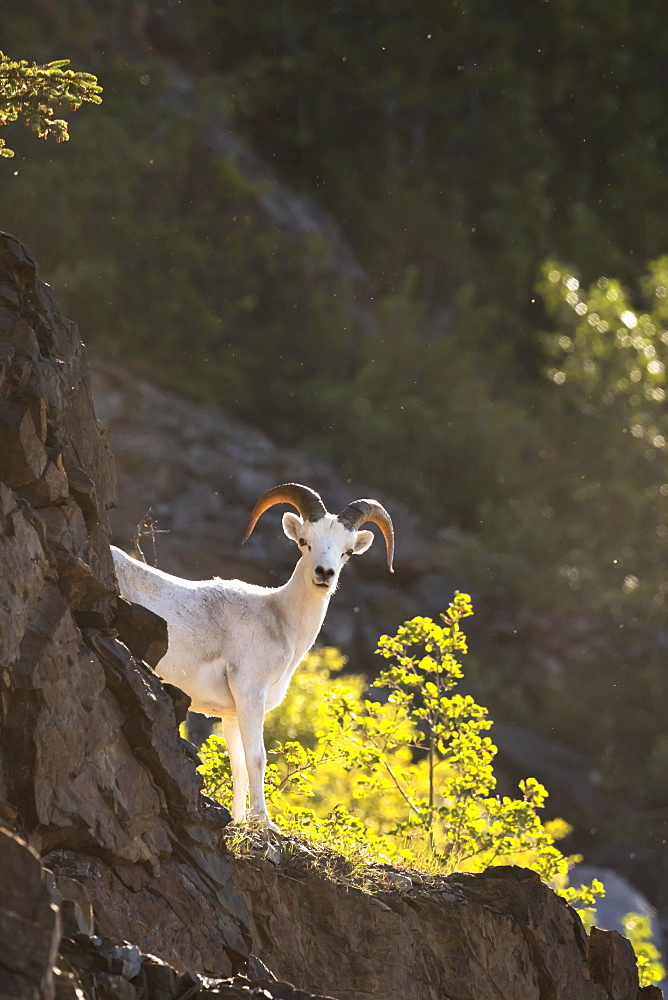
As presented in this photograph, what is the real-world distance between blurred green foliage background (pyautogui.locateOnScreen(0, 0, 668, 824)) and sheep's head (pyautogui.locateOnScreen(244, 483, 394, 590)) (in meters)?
24.2

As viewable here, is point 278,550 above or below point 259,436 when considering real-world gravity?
below

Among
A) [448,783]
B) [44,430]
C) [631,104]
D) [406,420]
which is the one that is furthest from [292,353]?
[44,430]

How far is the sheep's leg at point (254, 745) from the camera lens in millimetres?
8398

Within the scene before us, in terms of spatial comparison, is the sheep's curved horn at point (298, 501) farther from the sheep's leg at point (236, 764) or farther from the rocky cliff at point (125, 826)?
the rocky cliff at point (125, 826)

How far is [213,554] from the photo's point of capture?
3050 centimetres

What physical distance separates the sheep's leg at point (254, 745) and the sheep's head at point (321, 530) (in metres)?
0.81

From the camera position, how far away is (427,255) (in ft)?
156

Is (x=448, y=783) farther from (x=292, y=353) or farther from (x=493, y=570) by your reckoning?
(x=292, y=353)

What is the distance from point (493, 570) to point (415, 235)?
1561 centimetres

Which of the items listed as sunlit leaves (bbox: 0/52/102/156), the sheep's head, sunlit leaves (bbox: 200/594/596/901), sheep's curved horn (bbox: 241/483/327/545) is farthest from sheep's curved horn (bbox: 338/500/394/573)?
sunlit leaves (bbox: 0/52/102/156)

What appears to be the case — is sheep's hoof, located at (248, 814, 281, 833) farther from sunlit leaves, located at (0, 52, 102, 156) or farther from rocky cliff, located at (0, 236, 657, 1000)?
sunlit leaves, located at (0, 52, 102, 156)

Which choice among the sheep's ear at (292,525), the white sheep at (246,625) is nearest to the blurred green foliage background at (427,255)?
the sheep's ear at (292,525)

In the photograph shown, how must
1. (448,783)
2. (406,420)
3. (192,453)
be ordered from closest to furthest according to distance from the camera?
1. (448,783)
2. (192,453)
3. (406,420)

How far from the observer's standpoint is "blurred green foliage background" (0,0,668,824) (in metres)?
35.7
